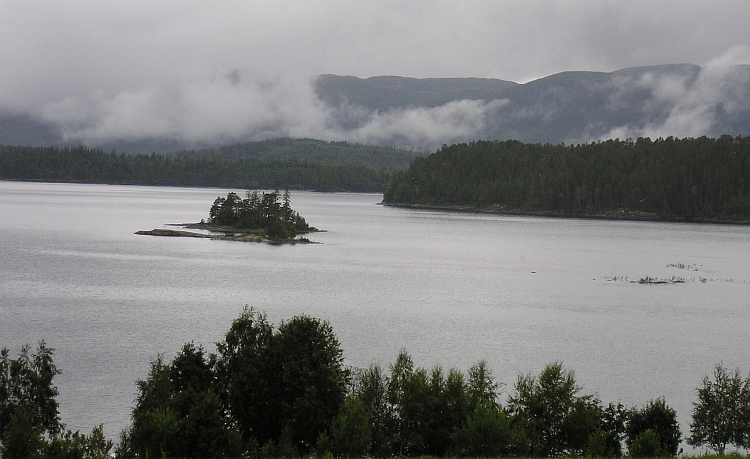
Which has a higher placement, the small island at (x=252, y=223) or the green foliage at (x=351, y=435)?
the small island at (x=252, y=223)

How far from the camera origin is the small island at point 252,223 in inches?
4429

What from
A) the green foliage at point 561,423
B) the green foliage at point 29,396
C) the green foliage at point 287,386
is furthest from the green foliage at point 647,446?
the green foliage at point 29,396

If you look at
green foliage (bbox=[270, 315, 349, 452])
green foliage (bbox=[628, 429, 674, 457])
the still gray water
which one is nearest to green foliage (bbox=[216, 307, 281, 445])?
green foliage (bbox=[270, 315, 349, 452])

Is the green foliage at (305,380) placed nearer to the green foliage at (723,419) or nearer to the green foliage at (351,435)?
the green foliage at (351,435)

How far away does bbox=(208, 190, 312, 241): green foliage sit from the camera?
4749 inches

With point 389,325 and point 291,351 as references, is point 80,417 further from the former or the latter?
point 389,325

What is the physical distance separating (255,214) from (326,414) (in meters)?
97.6

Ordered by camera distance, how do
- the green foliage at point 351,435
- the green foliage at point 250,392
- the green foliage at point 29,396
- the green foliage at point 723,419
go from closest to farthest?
the green foliage at point 351,435 → the green foliage at point 29,396 → the green foliage at point 250,392 → the green foliage at point 723,419

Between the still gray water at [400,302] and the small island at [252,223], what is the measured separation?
4.02 metres

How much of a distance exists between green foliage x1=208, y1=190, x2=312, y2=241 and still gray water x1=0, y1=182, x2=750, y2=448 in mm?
5623

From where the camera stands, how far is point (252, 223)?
122375 mm

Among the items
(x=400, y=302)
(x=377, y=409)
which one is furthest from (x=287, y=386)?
(x=400, y=302)

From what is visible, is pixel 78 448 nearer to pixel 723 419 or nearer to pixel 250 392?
pixel 250 392

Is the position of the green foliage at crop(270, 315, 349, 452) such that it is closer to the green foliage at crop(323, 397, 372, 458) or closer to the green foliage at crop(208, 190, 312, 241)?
the green foliage at crop(323, 397, 372, 458)
